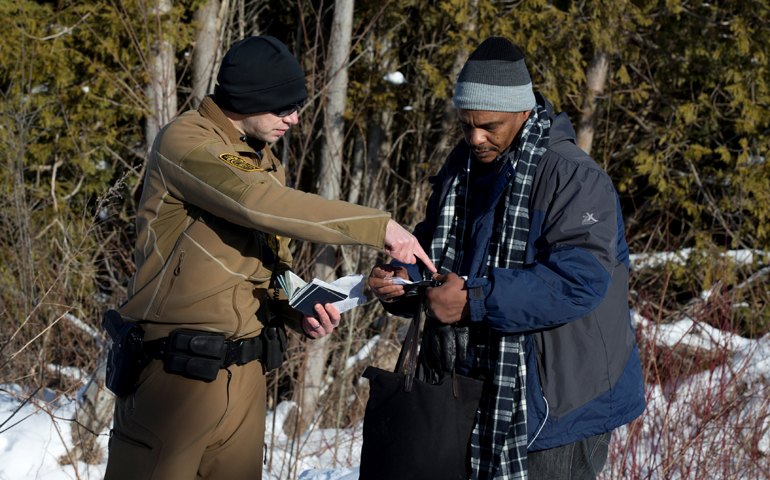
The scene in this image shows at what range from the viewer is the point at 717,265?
5746mm

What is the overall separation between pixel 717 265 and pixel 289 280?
5213mm

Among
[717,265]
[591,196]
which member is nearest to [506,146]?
[591,196]

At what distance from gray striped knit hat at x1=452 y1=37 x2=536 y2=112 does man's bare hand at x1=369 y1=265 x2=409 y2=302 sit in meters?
0.63

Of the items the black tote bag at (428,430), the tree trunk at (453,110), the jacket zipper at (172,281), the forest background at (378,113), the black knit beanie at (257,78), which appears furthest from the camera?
the tree trunk at (453,110)

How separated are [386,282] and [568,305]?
24.4 inches

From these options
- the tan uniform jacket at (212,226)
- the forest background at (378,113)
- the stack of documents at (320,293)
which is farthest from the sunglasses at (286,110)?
the forest background at (378,113)

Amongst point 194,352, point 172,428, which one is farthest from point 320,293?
point 172,428

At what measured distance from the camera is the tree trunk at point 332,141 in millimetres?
5430

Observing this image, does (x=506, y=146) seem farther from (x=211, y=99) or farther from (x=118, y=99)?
(x=118, y=99)

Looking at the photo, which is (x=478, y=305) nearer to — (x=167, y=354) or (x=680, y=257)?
(x=167, y=354)

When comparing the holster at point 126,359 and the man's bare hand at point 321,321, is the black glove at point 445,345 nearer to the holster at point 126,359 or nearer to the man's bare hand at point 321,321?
A: the man's bare hand at point 321,321

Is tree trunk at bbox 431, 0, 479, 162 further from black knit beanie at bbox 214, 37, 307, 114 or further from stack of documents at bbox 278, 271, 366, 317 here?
stack of documents at bbox 278, 271, 366, 317

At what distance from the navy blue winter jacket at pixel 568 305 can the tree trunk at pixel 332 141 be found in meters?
3.47

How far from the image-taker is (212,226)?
1.93m
